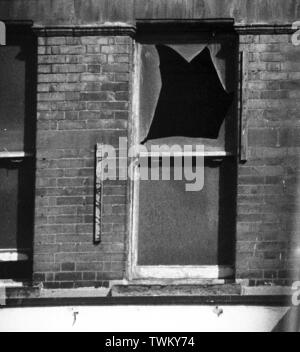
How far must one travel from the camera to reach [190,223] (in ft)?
24.8

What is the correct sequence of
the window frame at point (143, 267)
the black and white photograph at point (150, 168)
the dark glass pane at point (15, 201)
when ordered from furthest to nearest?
1. the dark glass pane at point (15, 201)
2. the window frame at point (143, 267)
3. the black and white photograph at point (150, 168)

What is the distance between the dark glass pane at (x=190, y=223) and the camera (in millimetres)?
7551

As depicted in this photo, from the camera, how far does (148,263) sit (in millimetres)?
7574

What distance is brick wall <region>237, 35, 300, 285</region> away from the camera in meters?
7.39

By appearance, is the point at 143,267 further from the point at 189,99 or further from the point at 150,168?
the point at 189,99

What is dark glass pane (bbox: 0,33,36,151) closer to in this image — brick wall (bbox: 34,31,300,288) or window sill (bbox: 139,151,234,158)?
brick wall (bbox: 34,31,300,288)

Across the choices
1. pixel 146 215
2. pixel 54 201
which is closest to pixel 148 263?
pixel 146 215

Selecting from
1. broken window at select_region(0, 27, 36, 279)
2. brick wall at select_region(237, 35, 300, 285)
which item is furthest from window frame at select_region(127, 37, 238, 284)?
broken window at select_region(0, 27, 36, 279)

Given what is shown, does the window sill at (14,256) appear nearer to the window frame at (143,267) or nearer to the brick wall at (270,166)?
the window frame at (143,267)

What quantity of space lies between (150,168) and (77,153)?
0.65 meters

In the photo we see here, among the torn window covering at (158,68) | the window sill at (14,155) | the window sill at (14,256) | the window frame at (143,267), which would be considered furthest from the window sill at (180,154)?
the window sill at (14,256)

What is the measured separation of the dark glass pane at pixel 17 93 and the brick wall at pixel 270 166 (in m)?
1.87

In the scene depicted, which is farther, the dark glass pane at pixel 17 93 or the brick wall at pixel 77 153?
the dark glass pane at pixel 17 93
